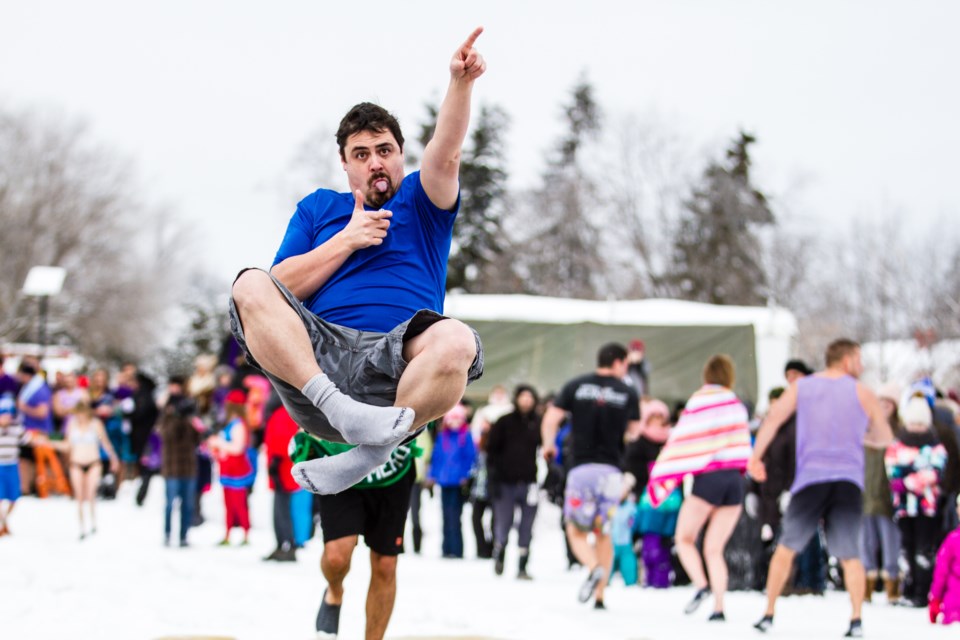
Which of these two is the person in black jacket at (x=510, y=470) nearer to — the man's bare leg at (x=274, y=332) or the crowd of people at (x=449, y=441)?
the crowd of people at (x=449, y=441)

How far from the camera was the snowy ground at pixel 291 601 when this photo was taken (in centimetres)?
817

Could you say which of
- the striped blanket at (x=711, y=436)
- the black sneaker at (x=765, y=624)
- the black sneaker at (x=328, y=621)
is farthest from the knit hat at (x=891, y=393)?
the black sneaker at (x=328, y=621)

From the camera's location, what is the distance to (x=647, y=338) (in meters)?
20.7

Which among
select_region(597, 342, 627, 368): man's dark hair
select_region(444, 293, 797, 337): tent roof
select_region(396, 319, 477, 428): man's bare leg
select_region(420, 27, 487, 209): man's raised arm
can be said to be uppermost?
select_region(444, 293, 797, 337): tent roof

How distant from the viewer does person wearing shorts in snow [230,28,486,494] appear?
4.52 m

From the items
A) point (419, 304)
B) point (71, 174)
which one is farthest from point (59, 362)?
point (419, 304)

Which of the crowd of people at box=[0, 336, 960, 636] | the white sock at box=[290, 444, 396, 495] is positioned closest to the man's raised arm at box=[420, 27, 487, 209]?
the white sock at box=[290, 444, 396, 495]

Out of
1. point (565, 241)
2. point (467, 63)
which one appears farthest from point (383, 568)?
point (565, 241)

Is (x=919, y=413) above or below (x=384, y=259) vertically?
below

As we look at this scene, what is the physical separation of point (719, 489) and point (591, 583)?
4.71 ft

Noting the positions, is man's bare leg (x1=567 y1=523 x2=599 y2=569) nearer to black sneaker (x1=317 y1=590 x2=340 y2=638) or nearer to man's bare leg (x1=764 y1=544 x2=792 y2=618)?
man's bare leg (x1=764 y1=544 x2=792 y2=618)

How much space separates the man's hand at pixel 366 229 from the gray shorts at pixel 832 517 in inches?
210

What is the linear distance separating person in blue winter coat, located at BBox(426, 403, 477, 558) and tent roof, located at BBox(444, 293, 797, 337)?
6663mm

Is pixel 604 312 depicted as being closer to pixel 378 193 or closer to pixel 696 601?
pixel 696 601
